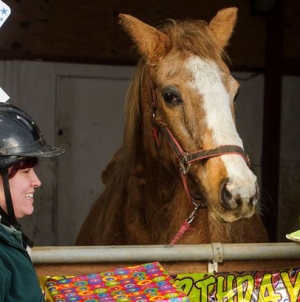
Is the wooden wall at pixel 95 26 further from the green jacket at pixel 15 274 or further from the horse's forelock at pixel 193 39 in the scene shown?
the green jacket at pixel 15 274

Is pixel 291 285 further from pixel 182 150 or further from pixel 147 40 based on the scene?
pixel 147 40

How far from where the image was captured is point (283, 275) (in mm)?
2844

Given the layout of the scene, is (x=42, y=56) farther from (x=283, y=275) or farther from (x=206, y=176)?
(x=283, y=275)

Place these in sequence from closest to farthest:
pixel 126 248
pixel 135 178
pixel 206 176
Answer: pixel 126 248 → pixel 206 176 → pixel 135 178

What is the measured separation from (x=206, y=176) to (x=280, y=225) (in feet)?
13.3

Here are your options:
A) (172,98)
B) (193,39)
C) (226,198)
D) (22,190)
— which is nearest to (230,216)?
(226,198)

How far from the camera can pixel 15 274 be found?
2.21 metres

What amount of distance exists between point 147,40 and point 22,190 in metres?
1.50

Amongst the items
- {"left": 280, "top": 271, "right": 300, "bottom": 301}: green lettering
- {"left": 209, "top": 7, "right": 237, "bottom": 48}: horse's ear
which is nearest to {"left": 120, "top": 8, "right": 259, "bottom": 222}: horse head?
{"left": 209, "top": 7, "right": 237, "bottom": 48}: horse's ear

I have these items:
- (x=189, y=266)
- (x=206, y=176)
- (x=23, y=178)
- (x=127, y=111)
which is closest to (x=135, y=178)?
(x=127, y=111)

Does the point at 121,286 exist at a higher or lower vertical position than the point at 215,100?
lower

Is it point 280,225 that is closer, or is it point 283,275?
point 283,275

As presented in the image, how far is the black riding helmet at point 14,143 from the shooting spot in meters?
2.36

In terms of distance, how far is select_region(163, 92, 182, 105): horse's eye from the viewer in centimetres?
351
